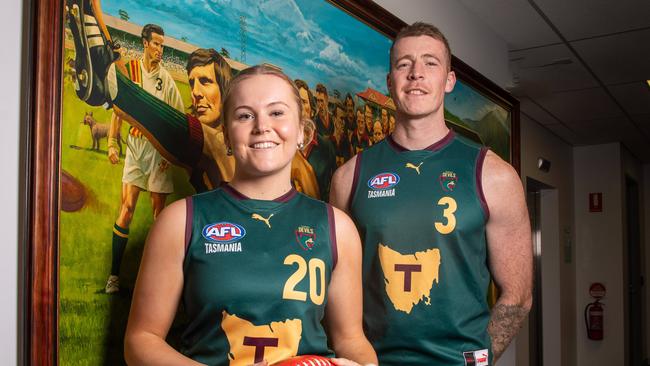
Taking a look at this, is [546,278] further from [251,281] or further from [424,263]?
[251,281]

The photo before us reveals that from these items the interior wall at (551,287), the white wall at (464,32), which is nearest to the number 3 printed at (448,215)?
the white wall at (464,32)

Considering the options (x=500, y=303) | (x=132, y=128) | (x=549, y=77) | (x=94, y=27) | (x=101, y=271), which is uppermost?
(x=549, y=77)

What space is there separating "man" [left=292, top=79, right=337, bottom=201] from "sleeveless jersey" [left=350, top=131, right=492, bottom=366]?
1.97 feet

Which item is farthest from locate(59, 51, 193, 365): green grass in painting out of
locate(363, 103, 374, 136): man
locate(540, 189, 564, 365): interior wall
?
locate(540, 189, 564, 365): interior wall

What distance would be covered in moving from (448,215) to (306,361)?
2.17 feet

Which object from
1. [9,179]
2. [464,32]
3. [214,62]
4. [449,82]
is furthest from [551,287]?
[9,179]

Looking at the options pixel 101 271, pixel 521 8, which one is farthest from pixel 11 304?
pixel 521 8

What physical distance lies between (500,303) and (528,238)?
206 mm

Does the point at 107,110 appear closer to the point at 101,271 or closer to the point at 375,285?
the point at 101,271

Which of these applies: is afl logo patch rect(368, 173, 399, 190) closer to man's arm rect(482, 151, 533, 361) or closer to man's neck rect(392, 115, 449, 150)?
man's neck rect(392, 115, 449, 150)

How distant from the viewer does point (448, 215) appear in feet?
Result: 5.54

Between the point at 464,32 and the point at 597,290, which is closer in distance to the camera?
the point at 464,32

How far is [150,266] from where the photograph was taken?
49.2 inches

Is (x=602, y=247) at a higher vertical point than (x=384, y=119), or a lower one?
lower
